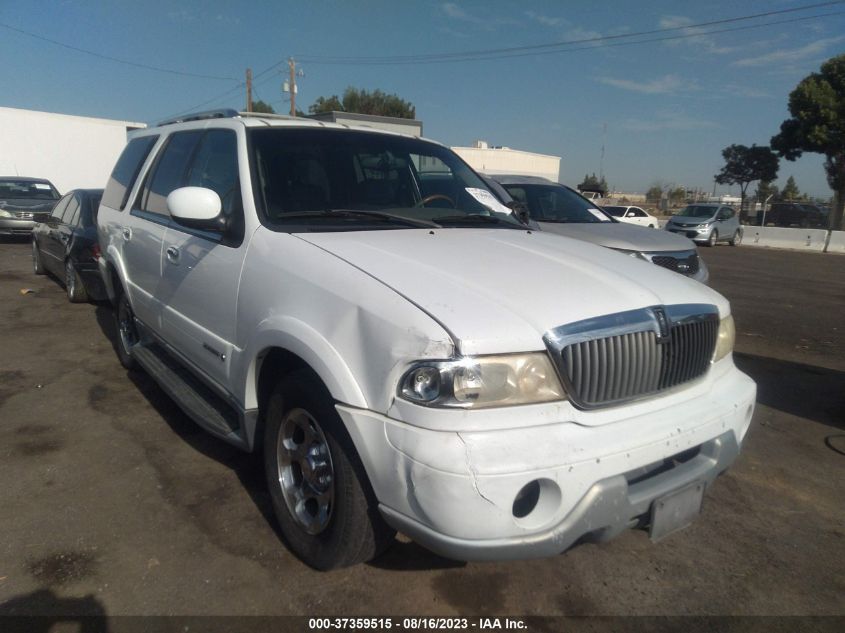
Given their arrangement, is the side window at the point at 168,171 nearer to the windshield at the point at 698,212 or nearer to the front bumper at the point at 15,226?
the front bumper at the point at 15,226

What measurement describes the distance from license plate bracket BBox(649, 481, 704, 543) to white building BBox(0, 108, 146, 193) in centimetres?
2772

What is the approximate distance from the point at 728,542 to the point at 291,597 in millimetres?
2095

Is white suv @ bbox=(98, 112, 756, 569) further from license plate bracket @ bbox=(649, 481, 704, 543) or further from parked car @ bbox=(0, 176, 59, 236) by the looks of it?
parked car @ bbox=(0, 176, 59, 236)

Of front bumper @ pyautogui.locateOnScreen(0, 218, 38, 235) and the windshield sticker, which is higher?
the windshield sticker

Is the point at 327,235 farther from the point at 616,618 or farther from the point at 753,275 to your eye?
the point at 753,275

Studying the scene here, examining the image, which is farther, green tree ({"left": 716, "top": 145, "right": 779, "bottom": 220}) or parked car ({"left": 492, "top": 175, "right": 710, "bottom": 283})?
green tree ({"left": 716, "top": 145, "right": 779, "bottom": 220})

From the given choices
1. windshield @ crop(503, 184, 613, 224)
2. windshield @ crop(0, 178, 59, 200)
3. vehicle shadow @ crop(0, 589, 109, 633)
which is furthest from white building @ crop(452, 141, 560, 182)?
vehicle shadow @ crop(0, 589, 109, 633)

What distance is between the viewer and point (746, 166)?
3541 cm

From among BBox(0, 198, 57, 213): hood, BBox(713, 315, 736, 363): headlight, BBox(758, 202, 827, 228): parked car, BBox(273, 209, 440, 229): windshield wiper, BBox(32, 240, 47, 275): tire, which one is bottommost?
BBox(758, 202, 827, 228): parked car

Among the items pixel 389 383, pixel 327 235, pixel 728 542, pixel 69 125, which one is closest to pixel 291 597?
pixel 389 383

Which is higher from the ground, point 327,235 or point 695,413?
point 327,235

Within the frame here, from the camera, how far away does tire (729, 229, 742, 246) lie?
23.8m

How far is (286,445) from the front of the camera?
2684 millimetres

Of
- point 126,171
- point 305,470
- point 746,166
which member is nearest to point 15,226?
point 126,171
